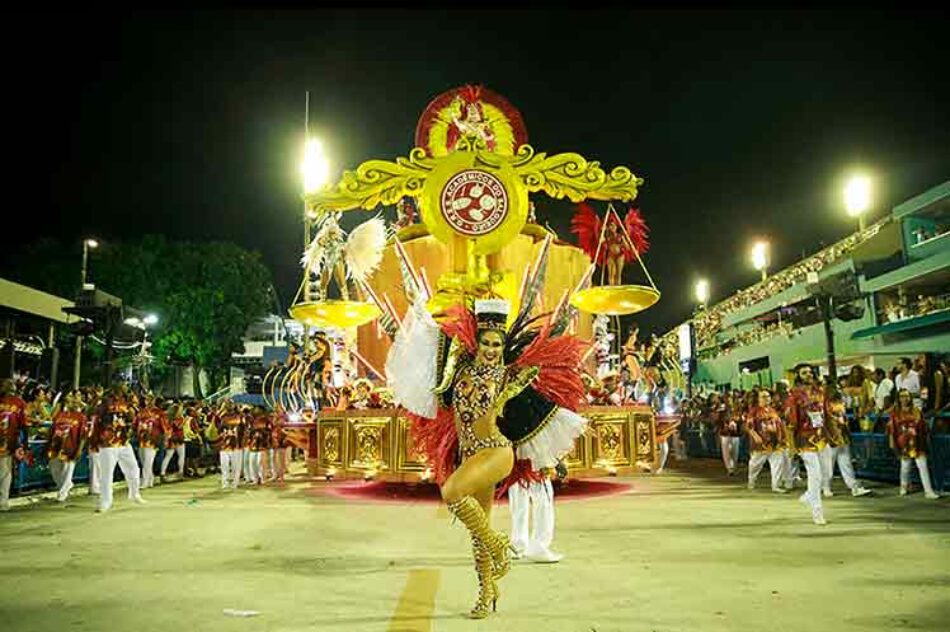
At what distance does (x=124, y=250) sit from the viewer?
3020cm

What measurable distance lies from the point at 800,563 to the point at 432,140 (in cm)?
991

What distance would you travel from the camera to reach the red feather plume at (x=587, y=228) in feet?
41.4

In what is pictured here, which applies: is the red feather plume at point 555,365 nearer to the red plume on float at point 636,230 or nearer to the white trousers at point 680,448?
the red plume on float at point 636,230

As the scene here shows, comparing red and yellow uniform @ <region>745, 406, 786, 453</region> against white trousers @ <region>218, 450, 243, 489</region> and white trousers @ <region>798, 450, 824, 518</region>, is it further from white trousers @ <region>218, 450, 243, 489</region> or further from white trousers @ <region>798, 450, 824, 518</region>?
white trousers @ <region>218, 450, 243, 489</region>

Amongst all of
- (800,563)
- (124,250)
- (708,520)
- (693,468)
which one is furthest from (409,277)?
(124,250)

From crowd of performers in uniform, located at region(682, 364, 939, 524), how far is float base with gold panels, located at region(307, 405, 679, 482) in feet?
7.50

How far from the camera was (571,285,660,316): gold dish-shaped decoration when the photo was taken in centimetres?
1128

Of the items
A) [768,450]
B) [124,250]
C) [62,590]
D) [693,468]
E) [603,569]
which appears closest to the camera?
[62,590]

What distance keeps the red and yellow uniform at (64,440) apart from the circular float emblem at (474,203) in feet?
26.1

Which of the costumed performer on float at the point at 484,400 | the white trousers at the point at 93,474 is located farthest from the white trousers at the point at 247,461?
the costumed performer on float at the point at 484,400

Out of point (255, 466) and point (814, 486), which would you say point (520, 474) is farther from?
point (255, 466)

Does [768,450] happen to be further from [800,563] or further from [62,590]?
[62,590]

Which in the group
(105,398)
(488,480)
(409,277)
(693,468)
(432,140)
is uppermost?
(432,140)

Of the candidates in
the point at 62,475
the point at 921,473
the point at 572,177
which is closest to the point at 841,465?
the point at 921,473
